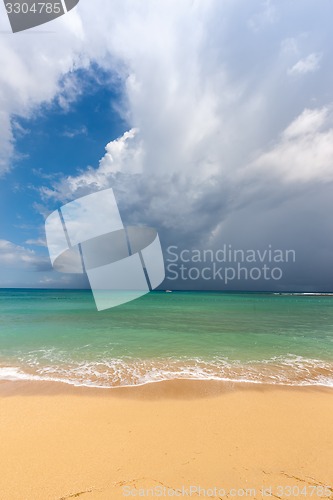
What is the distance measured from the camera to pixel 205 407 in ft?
17.4

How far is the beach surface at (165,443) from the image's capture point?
10.1ft

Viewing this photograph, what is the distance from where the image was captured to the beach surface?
3.09m

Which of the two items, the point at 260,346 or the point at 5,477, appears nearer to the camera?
the point at 5,477

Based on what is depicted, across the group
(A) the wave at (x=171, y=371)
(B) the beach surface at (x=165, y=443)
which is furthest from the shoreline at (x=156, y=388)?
(A) the wave at (x=171, y=371)

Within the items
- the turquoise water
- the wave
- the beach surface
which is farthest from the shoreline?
the turquoise water

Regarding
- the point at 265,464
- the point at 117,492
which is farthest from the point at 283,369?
the point at 117,492

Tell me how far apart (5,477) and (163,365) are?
5542 millimetres

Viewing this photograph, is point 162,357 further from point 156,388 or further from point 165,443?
point 165,443

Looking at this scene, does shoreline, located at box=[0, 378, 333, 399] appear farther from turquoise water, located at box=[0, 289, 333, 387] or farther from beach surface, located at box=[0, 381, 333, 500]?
turquoise water, located at box=[0, 289, 333, 387]

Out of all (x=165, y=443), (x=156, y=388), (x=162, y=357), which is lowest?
(x=162, y=357)

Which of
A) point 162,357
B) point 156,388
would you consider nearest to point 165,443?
point 156,388

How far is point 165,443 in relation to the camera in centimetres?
A: 398

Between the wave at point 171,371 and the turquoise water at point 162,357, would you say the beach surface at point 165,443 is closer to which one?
the wave at point 171,371

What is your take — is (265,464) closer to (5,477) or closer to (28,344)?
(5,477)
